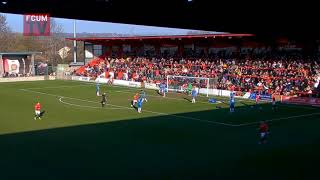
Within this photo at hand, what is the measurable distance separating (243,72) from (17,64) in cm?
4287

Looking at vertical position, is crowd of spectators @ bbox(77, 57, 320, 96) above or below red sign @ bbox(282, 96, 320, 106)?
above

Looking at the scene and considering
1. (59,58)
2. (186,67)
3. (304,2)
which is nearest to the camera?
(304,2)

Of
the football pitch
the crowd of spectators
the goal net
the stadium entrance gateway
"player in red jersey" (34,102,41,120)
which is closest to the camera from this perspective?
the football pitch

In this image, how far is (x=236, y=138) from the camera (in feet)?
84.5

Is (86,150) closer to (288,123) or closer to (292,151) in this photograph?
(292,151)

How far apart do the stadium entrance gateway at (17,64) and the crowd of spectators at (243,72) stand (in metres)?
18.2

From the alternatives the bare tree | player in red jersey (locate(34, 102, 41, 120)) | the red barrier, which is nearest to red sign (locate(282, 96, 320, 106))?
the red barrier

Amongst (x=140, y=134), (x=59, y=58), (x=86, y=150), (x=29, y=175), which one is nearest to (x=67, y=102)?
(x=140, y=134)

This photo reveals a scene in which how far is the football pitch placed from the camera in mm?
18828

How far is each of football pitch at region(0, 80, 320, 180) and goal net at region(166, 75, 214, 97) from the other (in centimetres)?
994

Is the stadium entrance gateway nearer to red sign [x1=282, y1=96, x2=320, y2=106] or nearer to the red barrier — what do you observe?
the red barrier

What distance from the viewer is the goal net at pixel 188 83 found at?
51391 mm

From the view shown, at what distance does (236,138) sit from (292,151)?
3866mm

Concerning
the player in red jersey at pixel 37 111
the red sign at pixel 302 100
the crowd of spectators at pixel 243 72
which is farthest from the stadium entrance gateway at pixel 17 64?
the red sign at pixel 302 100
